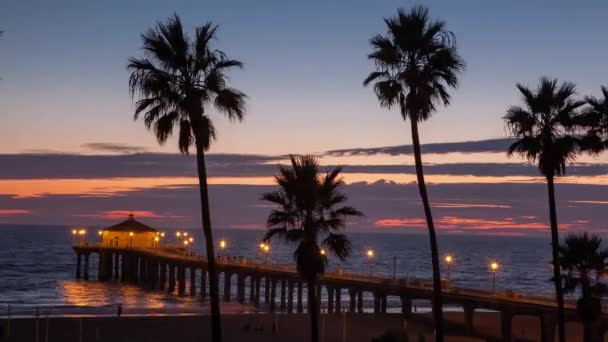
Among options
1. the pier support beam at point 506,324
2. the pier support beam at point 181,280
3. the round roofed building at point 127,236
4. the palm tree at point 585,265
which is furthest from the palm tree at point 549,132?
the round roofed building at point 127,236

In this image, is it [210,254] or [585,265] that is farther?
[585,265]

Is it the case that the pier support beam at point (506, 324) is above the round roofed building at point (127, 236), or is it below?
below

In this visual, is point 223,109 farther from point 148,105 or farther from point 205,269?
point 205,269

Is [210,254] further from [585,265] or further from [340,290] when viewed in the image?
[340,290]

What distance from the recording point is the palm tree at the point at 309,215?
2755cm

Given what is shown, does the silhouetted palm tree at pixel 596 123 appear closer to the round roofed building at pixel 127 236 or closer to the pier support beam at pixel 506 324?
the pier support beam at pixel 506 324

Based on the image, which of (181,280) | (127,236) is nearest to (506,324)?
(181,280)

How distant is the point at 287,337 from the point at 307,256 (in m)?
18.9

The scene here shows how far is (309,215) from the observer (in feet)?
91.3

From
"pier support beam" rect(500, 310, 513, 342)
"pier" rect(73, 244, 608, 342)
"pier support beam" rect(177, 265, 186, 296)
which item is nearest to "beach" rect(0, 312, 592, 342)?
"pier support beam" rect(500, 310, 513, 342)

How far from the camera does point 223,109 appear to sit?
24359mm

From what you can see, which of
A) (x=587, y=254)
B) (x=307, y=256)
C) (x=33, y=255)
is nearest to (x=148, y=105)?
(x=307, y=256)

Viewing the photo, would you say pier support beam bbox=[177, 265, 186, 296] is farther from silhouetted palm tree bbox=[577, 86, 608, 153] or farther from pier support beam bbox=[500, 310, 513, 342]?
silhouetted palm tree bbox=[577, 86, 608, 153]

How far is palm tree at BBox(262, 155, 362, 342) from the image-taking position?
27.5m
